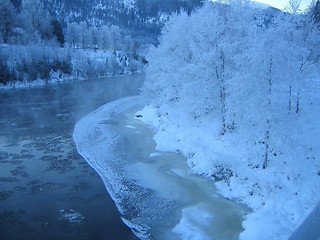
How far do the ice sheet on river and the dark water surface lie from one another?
86cm

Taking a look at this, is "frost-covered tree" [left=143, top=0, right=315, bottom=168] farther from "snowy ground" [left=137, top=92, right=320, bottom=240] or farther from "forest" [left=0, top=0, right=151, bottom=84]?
"forest" [left=0, top=0, right=151, bottom=84]

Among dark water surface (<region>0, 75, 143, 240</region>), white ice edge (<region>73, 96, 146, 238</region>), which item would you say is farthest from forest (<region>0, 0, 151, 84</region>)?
dark water surface (<region>0, 75, 143, 240</region>)

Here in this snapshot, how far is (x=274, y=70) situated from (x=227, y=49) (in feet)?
21.0

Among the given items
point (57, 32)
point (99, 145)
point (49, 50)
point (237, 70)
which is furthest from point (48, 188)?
point (57, 32)

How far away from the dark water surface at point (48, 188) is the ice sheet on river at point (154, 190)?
2.81 feet

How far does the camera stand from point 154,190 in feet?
60.6

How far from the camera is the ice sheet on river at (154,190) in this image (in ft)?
47.7

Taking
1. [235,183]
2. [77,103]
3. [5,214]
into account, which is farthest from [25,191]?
[77,103]

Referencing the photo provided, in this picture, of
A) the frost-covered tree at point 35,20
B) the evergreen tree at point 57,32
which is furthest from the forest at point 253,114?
the evergreen tree at point 57,32

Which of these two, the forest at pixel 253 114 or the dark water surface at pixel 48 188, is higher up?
the forest at pixel 253 114

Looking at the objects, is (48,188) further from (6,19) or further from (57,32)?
(57,32)

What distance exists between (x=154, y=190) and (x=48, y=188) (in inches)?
241

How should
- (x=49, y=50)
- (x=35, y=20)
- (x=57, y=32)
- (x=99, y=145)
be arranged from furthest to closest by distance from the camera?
(x=57, y=32), (x=35, y=20), (x=49, y=50), (x=99, y=145)

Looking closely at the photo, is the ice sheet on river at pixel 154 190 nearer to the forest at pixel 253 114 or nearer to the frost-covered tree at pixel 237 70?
the forest at pixel 253 114
